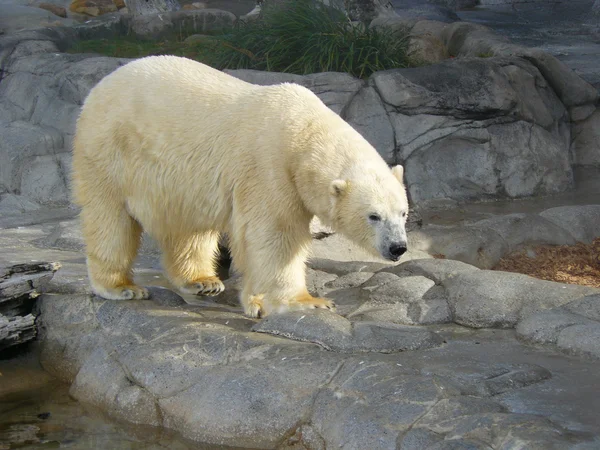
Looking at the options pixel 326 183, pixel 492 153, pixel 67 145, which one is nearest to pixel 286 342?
pixel 326 183

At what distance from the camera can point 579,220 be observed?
7.96 metres

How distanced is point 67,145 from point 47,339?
5276mm

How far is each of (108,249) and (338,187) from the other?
176 cm

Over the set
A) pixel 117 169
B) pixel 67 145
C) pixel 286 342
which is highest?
pixel 117 169

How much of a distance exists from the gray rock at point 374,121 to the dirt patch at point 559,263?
A: 256 centimetres

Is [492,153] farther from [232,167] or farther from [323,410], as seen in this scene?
[323,410]

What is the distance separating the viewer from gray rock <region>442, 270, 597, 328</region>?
5.12m

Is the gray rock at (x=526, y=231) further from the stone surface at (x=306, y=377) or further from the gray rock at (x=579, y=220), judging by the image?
the stone surface at (x=306, y=377)

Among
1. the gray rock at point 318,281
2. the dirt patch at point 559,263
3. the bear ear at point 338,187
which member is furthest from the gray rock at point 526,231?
the bear ear at point 338,187

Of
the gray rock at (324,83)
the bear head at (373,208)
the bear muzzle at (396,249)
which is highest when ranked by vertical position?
the bear head at (373,208)

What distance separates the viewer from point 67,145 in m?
10.4

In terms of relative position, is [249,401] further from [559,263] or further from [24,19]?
[24,19]

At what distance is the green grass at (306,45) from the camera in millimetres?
10320

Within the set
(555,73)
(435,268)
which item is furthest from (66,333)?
(555,73)
